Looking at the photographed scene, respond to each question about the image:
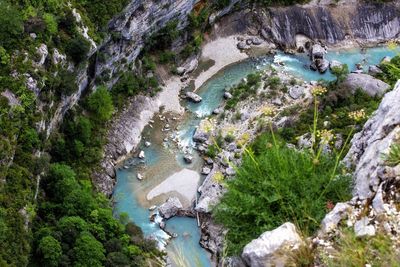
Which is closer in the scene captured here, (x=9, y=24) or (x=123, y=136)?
(x=9, y=24)

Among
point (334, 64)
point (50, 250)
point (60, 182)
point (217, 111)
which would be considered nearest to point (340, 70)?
point (334, 64)

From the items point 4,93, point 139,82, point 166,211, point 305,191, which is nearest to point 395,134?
point 305,191

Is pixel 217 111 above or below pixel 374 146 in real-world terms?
below

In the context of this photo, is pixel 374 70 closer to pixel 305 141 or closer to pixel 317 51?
pixel 317 51

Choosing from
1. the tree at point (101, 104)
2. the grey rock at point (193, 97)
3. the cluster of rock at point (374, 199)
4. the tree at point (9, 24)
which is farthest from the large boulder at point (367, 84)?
the cluster of rock at point (374, 199)

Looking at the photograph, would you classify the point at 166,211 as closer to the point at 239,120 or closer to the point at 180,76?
the point at 239,120

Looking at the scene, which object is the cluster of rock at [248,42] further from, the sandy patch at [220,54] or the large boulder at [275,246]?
the large boulder at [275,246]

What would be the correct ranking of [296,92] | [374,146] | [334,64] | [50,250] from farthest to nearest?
[334,64]
[296,92]
[50,250]
[374,146]

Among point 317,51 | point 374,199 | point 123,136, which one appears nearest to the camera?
point 374,199
